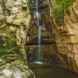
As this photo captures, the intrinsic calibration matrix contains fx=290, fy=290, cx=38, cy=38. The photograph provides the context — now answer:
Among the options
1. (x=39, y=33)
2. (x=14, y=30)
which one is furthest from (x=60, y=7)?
(x=14, y=30)

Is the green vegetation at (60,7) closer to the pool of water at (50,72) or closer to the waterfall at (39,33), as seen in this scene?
the waterfall at (39,33)

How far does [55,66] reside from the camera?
1.78m

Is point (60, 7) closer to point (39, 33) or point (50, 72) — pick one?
point (39, 33)

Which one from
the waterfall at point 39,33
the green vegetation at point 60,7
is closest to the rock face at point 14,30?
the waterfall at point 39,33


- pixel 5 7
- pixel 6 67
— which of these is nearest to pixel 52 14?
pixel 5 7

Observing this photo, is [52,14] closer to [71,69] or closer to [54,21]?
[54,21]

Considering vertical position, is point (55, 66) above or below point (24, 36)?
below

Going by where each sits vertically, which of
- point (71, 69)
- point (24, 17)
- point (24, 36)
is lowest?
point (71, 69)

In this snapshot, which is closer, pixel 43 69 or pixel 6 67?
pixel 6 67

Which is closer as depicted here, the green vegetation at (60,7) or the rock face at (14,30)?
the rock face at (14,30)

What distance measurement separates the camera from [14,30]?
5.55ft

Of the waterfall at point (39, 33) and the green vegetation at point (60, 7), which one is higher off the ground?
the green vegetation at point (60, 7)

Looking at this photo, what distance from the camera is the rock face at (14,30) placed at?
1638mm

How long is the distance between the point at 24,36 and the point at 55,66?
0.27 m
